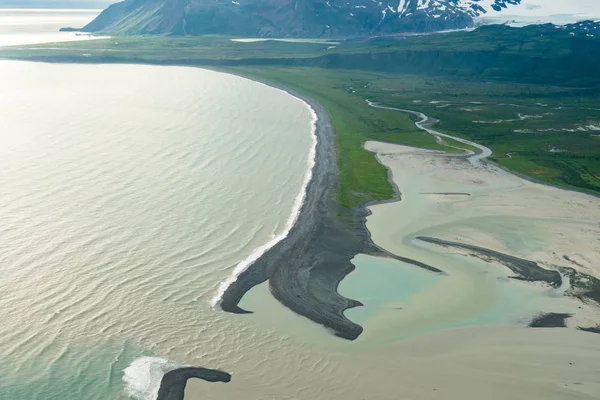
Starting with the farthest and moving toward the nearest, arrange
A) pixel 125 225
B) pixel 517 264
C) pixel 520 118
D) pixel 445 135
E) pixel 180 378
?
pixel 520 118
pixel 445 135
pixel 125 225
pixel 517 264
pixel 180 378

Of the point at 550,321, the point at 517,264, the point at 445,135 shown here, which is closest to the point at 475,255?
the point at 517,264

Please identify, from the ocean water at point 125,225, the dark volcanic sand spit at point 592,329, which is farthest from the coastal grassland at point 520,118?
the dark volcanic sand spit at point 592,329

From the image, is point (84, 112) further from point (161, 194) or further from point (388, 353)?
point (388, 353)

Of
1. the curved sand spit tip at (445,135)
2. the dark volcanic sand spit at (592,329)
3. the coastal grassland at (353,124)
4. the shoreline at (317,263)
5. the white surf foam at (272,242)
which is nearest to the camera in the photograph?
the dark volcanic sand spit at (592,329)

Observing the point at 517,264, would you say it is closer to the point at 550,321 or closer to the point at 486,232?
the point at 486,232

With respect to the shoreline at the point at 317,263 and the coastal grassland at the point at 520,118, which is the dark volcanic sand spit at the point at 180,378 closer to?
the shoreline at the point at 317,263

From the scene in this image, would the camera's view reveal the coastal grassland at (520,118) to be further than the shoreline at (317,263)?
Yes

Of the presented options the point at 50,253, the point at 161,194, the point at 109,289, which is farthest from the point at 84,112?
the point at 109,289
